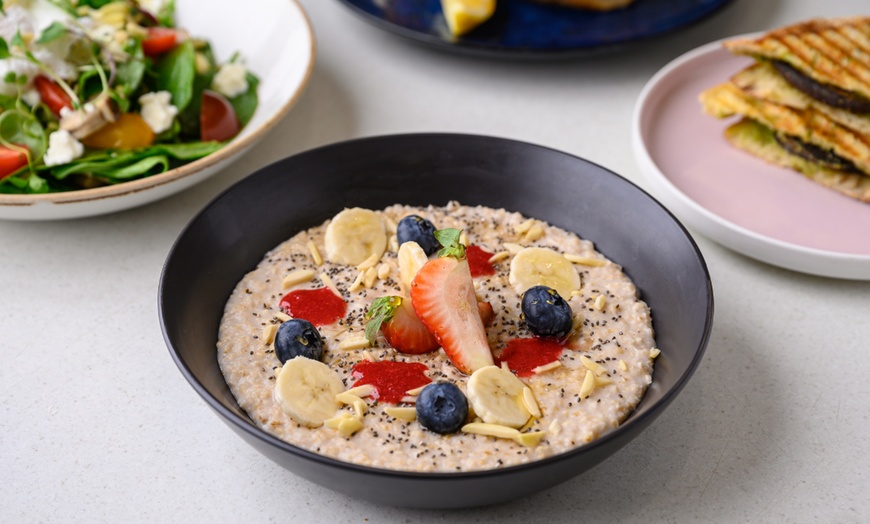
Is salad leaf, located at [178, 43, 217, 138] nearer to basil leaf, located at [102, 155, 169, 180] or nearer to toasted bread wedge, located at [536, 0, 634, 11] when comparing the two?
basil leaf, located at [102, 155, 169, 180]

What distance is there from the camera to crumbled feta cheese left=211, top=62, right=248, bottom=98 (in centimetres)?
246

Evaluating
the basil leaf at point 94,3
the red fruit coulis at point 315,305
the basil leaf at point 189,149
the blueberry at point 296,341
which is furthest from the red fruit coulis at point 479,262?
the basil leaf at point 94,3

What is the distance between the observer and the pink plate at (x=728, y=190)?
2.01 meters

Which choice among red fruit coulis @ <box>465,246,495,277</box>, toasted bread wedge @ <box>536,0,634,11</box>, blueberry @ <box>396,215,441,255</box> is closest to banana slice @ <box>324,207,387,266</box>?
blueberry @ <box>396,215,441,255</box>

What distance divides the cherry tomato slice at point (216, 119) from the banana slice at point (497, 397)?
1.18m

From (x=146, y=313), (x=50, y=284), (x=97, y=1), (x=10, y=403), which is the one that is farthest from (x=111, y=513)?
(x=97, y=1)

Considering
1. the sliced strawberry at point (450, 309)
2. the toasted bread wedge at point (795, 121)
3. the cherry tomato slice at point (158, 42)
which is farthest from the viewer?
the cherry tomato slice at point (158, 42)

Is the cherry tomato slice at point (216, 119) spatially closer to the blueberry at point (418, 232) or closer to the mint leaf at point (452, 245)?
the blueberry at point (418, 232)

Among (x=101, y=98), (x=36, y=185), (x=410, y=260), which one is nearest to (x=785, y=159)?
(x=410, y=260)

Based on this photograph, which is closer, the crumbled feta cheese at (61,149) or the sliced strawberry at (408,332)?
the sliced strawberry at (408,332)

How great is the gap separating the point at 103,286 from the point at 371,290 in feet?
2.30

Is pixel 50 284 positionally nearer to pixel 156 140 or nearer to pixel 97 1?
pixel 156 140

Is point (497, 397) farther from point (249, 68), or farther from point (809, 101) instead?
point (249, 68)

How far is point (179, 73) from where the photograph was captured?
238 cm
